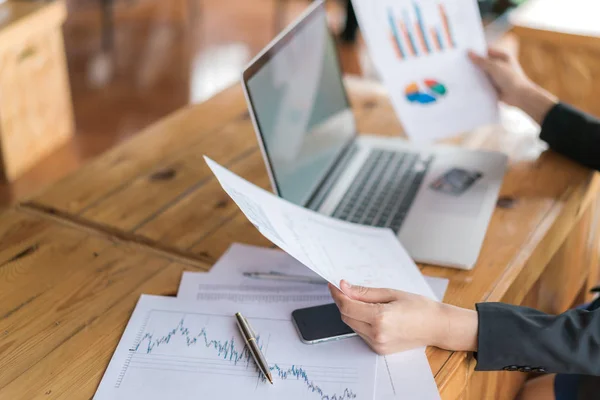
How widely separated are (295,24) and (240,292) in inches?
17.6

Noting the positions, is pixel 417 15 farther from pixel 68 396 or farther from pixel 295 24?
pixel 68 396

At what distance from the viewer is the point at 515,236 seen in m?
1.12

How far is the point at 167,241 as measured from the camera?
110 cm

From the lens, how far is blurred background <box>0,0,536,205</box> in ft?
8.09

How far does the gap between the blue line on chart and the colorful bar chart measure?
2.11 ft

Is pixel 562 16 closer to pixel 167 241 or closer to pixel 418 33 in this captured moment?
pixel 418 33

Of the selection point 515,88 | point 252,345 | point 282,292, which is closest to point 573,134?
point 515,88

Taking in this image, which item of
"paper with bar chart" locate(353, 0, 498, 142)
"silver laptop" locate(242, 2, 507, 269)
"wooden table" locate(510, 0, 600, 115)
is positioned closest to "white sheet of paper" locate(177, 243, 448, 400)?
"silver laptop" locate(242, 2, 507, 269)

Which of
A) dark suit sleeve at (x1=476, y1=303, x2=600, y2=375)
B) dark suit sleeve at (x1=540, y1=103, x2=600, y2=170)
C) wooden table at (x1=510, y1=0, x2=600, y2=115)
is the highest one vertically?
dark suit sleeve at (x1=476, y1=303, x2=600, y2=375)

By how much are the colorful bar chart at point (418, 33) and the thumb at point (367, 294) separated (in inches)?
21.6

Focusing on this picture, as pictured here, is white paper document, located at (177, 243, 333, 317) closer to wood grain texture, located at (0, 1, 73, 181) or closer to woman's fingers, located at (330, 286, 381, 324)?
woman's fingers, located at (330, 286, 381, 324)

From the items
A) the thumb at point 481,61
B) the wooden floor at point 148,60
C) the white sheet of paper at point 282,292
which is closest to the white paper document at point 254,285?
the white sheet of paper at point 282,292

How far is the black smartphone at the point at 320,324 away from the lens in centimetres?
90

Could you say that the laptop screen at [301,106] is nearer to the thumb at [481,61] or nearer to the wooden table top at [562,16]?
the thumb at [481,61]
